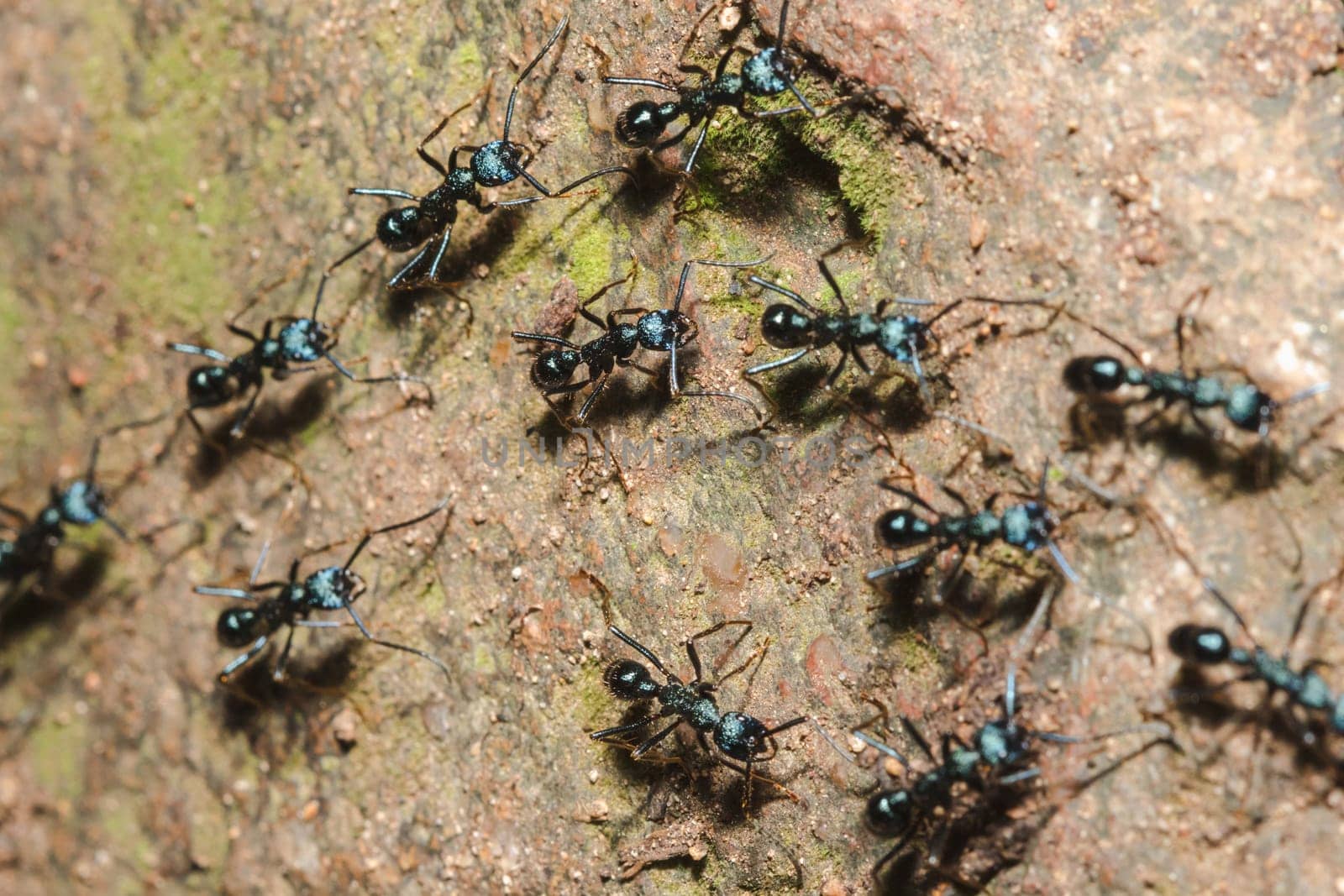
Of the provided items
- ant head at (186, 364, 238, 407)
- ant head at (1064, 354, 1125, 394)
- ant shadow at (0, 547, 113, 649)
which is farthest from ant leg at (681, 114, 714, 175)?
ant shadow at (0, 547, 113, 649)

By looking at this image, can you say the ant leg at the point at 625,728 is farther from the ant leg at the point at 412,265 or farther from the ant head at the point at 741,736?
the ant leg at the point at 412,265

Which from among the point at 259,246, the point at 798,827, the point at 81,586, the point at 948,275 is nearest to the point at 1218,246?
the point at 948,275

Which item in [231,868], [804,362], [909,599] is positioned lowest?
[231,868]

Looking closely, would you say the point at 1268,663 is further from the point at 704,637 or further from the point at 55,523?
the point at 55,523

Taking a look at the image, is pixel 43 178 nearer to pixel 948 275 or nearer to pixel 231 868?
pixel 231 868

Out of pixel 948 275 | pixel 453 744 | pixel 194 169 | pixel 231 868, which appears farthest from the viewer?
pixel 194 169

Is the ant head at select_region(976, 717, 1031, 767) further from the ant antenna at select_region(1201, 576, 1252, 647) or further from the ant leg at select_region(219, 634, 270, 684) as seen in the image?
the ant leg at select_region(219, 634, 270, 684)

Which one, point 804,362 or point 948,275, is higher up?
point 948,275
